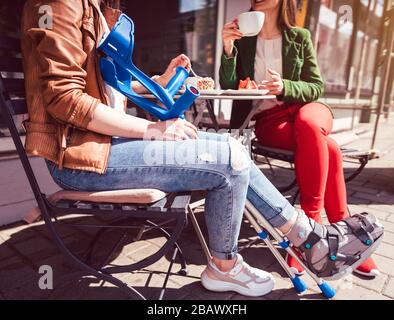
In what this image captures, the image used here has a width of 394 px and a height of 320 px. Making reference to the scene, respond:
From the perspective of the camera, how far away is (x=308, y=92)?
1.95 m

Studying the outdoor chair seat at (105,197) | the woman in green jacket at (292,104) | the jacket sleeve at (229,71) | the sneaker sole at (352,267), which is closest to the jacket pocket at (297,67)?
the woman in green jacket at (292,104)

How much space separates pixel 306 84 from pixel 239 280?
127 cm

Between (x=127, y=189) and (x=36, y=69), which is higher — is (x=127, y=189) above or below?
below

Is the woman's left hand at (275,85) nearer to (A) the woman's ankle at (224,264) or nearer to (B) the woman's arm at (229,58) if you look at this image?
(B) the woman's arm at (229,58)

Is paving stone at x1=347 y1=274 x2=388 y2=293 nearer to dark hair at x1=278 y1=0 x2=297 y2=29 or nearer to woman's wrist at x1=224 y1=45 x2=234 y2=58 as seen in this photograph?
woman's wrist at x1=224 y1=45 x2=234 y2=58

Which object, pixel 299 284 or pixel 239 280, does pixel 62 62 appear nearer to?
pixel 239 280

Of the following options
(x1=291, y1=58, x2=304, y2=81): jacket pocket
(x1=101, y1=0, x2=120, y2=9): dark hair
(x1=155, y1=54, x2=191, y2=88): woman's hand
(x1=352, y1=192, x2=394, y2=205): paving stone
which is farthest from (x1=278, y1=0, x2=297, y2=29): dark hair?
(x1=352, y1=192, x2=394, y2=205): paving stone

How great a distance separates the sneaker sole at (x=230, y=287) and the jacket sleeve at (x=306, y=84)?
107 cm

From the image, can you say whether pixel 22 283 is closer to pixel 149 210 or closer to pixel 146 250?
pixel 146 250

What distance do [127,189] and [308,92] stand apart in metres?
1.36

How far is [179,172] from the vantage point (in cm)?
120

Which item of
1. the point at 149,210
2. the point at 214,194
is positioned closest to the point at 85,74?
the point at 149,210

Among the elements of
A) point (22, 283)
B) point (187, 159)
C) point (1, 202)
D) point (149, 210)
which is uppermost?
point (187, 159)
